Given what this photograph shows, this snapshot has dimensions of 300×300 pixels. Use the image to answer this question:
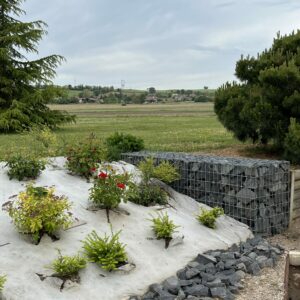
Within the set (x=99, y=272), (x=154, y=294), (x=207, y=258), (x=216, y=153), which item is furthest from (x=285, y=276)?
(x=216, y=153)

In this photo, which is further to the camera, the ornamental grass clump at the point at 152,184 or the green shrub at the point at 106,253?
the ornamental grass clump at the point at 152,184

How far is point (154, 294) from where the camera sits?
4.75 metres

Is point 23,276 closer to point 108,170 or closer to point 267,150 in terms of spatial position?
point 108,170

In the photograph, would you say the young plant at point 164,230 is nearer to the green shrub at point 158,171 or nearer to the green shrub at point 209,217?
the green shrub at point 209,217

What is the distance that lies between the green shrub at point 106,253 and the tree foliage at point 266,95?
6470mm

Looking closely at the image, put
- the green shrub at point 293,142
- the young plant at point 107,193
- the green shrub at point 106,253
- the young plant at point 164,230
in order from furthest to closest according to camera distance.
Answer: the green shrub at point 293,142, the young plant at point 107,193, the young plant at point 164,230, the green shrub at point 106,253

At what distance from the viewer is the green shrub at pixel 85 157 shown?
7273mm

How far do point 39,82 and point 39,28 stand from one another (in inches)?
113

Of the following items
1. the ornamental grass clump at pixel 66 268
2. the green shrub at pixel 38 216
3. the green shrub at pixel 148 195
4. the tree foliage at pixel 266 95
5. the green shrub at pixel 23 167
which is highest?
the tree foliage at pixel 266 95

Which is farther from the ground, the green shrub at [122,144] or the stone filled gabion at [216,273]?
the green shrub at [122,144]

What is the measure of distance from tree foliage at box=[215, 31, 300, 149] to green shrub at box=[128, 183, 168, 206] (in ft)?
14.0

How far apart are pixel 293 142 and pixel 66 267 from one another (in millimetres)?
6375

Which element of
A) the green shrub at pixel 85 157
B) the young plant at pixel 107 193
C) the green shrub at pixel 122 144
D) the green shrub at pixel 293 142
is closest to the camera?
the young plant at pixel 107 193

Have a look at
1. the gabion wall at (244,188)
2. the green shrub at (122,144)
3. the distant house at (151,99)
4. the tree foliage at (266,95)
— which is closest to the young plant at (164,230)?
the gabion wall at (244,188)
